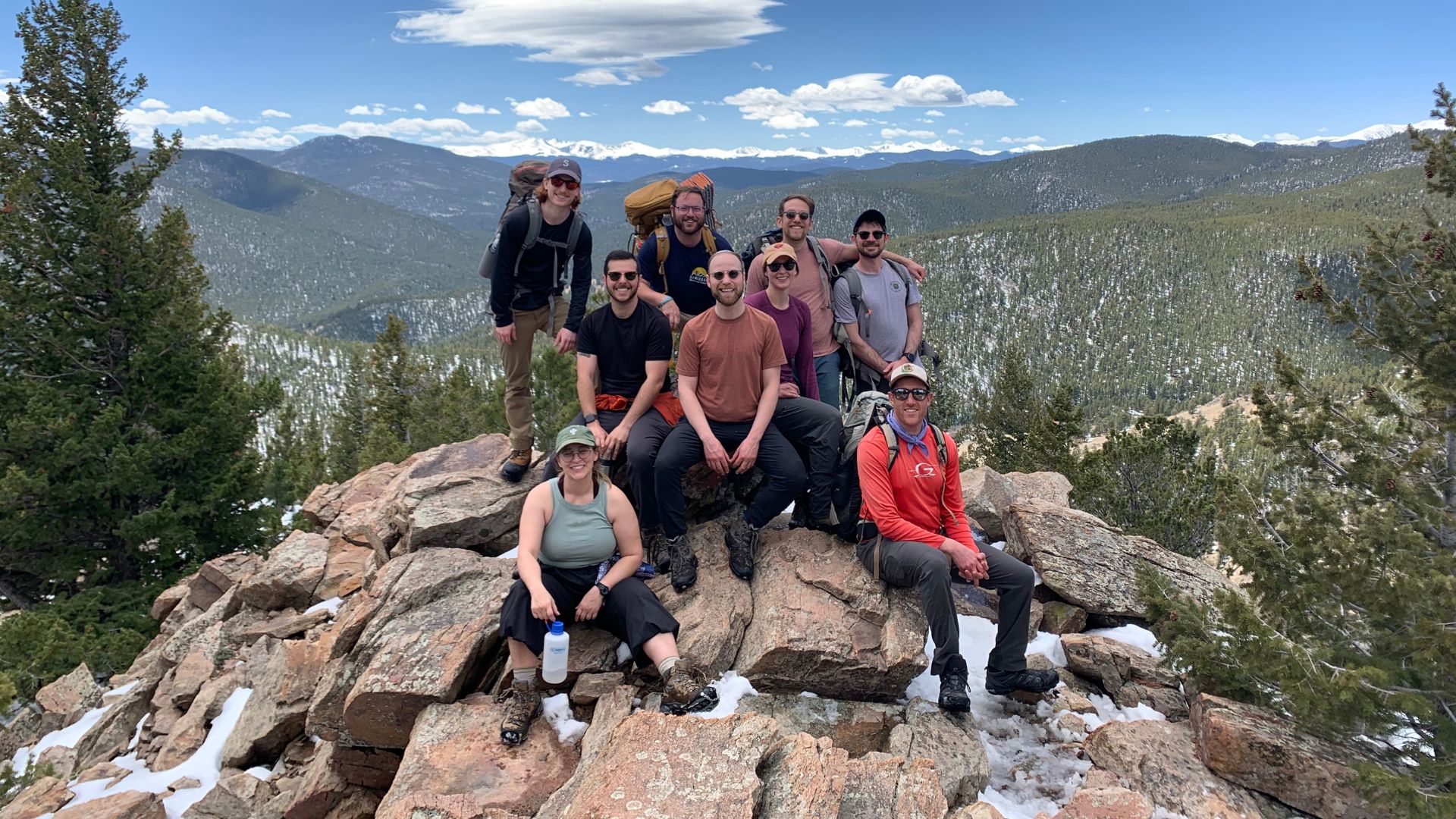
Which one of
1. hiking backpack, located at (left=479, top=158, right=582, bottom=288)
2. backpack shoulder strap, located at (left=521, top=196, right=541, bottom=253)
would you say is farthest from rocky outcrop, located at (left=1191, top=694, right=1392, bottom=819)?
backpack shoulder strap, located at (left=521, top=196, right=541, bottom=253)

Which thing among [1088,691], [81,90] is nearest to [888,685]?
[1088,691]

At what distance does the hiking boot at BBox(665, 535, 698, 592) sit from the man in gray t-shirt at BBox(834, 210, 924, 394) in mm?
3219

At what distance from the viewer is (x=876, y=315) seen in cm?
889

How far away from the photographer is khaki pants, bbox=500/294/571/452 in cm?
923

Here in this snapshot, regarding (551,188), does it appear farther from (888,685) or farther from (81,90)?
(81,90)

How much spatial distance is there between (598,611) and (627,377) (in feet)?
8.82

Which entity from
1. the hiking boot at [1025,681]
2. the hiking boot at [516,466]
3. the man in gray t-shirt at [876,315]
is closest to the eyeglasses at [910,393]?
the man in gray t-shirt at [876,315]

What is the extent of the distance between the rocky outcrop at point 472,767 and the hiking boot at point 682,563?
72.3 inches

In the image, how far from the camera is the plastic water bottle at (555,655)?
618cm

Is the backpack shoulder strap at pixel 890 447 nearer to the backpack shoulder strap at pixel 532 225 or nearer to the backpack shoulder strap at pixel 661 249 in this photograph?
the backpack shoulder strap at pixel 661 249

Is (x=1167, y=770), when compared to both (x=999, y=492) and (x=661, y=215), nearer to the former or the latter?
(x=999, y=492)

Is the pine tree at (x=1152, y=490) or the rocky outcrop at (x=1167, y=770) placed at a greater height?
the rocky outcrop at (x=1167, y=770)

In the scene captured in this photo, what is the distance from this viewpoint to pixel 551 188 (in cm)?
838

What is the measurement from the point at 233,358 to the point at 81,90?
10.3 metres
